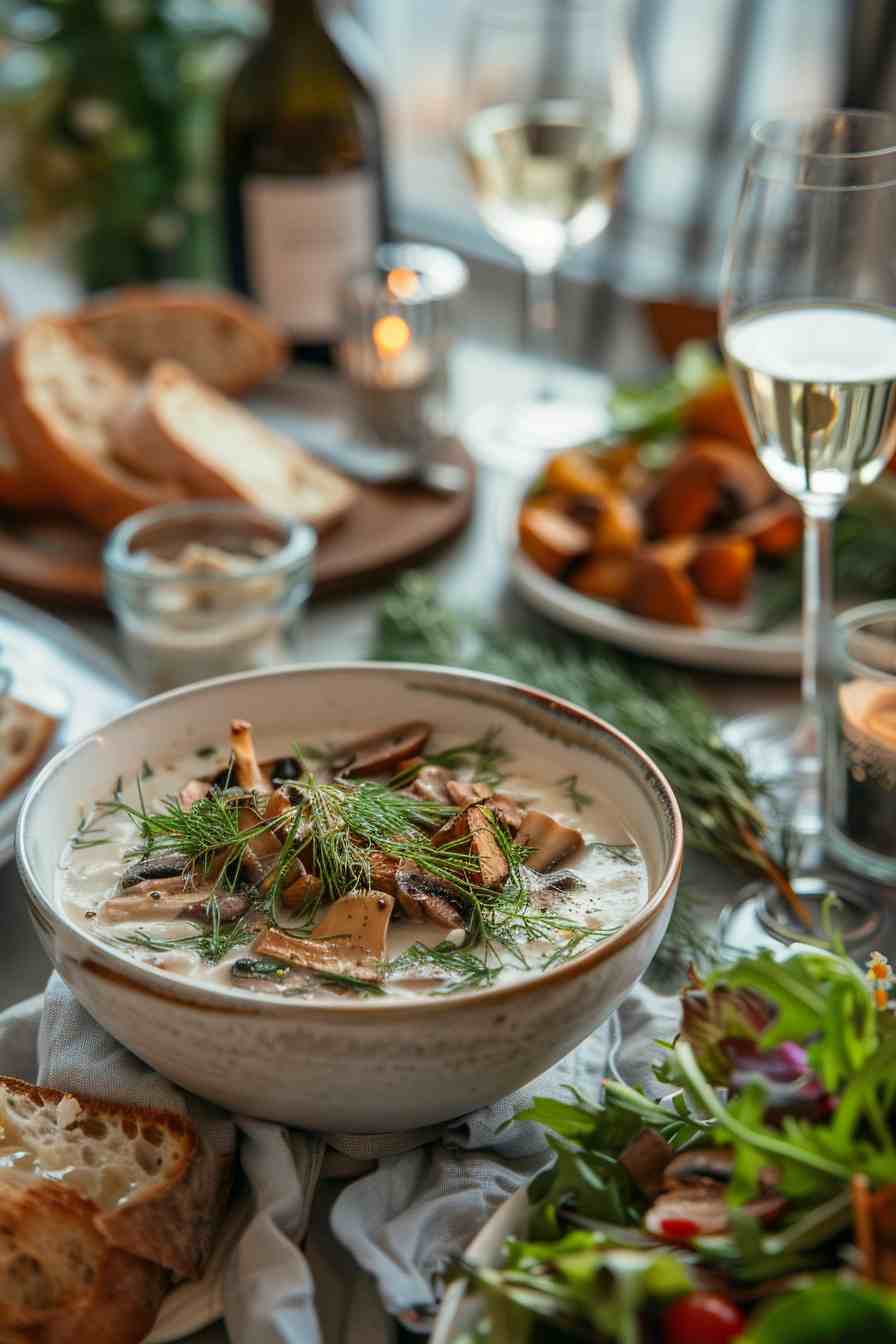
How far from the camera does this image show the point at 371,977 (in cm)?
88

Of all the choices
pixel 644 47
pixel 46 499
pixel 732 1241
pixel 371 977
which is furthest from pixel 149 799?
pixel 644 47

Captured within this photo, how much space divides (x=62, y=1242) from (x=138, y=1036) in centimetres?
11

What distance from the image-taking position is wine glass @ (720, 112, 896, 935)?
1.13m

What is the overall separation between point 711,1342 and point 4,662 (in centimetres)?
84

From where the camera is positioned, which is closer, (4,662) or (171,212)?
(4,662)

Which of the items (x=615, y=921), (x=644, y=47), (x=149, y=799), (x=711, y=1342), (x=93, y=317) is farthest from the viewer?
(x=644, y=47)

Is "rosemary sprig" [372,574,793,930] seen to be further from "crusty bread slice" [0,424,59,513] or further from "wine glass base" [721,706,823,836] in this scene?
"crusty bread slice" [0,424,59,513]

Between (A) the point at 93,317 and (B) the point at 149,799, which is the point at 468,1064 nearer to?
(B) the point at 149,799

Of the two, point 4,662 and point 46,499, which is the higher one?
point 4,662

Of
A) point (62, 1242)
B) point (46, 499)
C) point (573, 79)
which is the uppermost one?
point (573, 79)

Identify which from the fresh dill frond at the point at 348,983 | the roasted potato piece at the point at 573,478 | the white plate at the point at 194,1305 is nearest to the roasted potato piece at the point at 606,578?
the roasted potato piece at the point at 573,478

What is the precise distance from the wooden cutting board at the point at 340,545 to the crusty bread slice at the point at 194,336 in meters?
0.37

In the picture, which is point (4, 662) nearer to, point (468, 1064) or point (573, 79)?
point (468, 1064)

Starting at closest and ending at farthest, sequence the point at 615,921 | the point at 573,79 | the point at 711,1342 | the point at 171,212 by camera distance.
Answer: the point at 711,1342 < the point at 615,921 < the point at 573,79 < the point at 171,212
